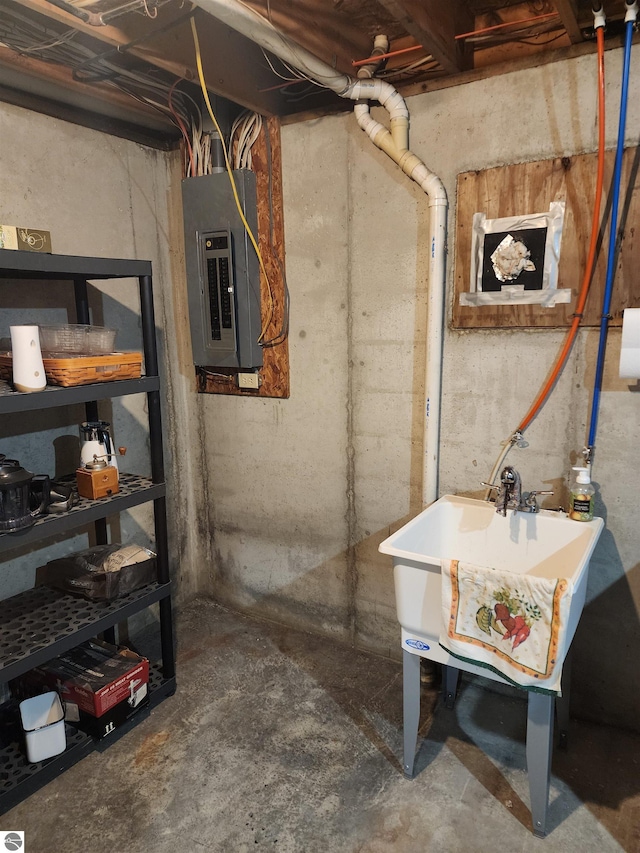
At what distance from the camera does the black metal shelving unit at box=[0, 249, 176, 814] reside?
64.2 inches

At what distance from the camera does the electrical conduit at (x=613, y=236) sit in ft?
5.03

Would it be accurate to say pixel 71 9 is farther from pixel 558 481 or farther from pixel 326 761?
pixel 326 761

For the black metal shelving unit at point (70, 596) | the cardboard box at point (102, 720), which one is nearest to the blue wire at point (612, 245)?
the black metal shelving unit at point (70, 596)

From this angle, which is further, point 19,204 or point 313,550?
point 313,550

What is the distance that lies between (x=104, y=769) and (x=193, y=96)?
2.55 metres

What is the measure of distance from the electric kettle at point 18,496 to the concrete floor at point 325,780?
0.89 metres

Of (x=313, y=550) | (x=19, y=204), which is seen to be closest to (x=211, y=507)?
(x=313, y=550)

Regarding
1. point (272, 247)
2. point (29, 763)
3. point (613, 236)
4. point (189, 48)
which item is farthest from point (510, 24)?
point (29, 763)

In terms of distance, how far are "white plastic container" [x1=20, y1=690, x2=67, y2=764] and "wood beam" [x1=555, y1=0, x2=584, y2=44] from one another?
2.54m

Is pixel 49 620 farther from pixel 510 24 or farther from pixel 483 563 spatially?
pixel 510 24

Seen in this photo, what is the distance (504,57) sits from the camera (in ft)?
6.06

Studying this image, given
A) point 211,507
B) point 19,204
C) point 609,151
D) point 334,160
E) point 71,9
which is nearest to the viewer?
point 71,9

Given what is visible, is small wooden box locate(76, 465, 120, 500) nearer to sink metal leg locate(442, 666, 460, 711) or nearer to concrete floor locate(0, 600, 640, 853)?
concrete floor locate(0, 600, 640, 853)

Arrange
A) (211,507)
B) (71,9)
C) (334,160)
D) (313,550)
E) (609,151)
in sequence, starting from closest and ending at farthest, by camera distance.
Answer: (71,9)
(609,151)
(334,160)
(313,550)
(211,507)
